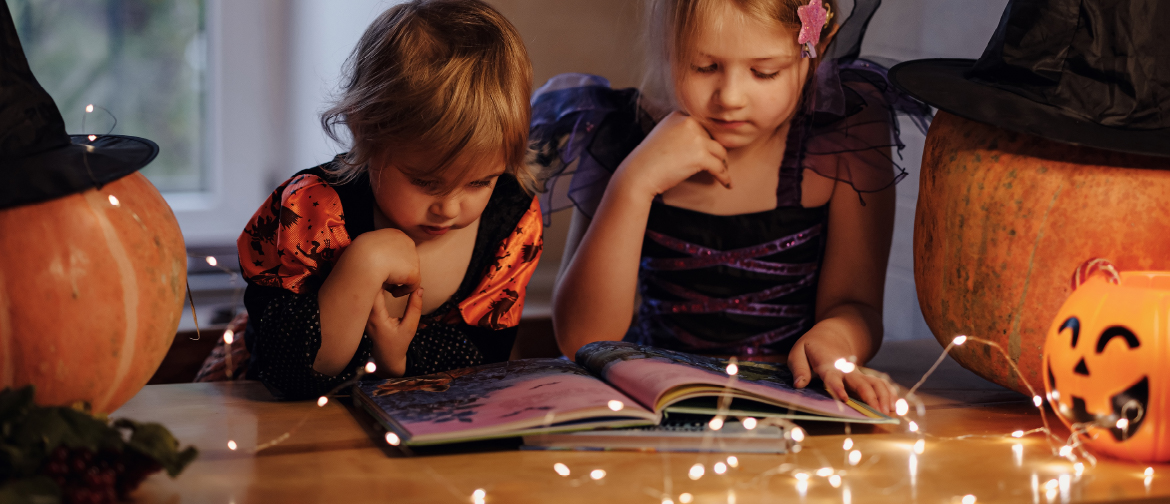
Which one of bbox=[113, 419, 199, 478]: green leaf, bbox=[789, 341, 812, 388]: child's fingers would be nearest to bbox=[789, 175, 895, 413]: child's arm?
bbox=[789, 341, 812, 388]: child's fingers

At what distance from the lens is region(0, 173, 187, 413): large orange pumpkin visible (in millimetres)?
556

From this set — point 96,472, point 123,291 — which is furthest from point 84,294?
point 96,472

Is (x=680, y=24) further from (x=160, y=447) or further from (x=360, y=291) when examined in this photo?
(x=160, y=447)

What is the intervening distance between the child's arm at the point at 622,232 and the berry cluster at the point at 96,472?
0.59 metres

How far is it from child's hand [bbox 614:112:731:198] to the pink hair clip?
150mm

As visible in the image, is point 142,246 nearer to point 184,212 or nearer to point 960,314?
point 960,314

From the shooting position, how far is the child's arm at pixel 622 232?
3.30ft

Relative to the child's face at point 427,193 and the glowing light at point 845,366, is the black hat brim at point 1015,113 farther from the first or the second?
the child's face at point 427,193

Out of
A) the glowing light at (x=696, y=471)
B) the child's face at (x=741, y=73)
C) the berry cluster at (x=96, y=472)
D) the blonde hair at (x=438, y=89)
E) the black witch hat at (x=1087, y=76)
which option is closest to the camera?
the berry cluster at (x=96, y=472)

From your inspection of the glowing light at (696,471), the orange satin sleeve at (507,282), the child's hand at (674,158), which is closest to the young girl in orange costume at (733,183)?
the child's hand at (674,158)

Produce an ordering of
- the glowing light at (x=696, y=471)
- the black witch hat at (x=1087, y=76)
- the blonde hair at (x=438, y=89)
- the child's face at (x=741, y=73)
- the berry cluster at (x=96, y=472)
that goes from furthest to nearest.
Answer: the child's face at (x=741, y=73), the blonde hair at (x=438, y=89), the black witch hat at (x=1087, y=76), the glowing light at (x=696, y=471), the berry cluster at (x=96, y=472)

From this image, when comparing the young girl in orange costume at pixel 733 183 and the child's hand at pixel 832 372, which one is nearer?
the child's hand at pixel 832 372

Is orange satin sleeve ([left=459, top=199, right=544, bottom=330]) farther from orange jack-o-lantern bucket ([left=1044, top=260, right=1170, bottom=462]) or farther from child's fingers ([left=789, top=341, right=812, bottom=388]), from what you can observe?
orange jack-o-lantern bucket ([left=1044, top=260, right=1170, bottom=462])

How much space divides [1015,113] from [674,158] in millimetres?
386
